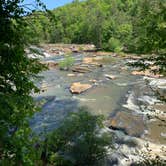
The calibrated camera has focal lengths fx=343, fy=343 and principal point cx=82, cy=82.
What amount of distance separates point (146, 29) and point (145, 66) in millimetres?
934

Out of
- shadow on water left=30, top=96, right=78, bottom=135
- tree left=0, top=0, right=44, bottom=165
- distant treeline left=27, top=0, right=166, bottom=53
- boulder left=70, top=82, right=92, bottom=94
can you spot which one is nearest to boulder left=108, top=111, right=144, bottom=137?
shadow on water left=30, top=96, right=78, bottom=135

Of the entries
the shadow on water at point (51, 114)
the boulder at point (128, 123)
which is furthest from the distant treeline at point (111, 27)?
the shadow on water at point (51, 114)

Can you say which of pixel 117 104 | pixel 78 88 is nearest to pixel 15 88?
pixel 117 104

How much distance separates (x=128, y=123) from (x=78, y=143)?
6953 mm

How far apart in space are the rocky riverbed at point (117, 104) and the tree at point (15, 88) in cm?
350

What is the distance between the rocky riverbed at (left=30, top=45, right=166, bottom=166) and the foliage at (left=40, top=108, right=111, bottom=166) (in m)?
1.04

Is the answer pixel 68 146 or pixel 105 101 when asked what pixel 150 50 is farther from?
pixel 105 101

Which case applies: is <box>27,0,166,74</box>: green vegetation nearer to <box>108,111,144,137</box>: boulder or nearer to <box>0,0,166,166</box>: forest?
<box>0,0,166,166</box>: forest

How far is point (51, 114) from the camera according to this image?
66.6 ft

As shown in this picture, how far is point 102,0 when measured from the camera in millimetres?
125688

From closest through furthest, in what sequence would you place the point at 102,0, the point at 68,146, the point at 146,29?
the point at 146,29
the point at 68,146
the point at 102,0

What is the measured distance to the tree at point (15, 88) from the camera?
17.3ft

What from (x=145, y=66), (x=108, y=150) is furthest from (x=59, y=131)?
(x=145, y=66)

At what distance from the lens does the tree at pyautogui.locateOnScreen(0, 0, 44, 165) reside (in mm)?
5285
